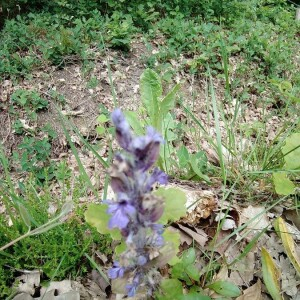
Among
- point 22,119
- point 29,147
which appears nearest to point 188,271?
point 29,147

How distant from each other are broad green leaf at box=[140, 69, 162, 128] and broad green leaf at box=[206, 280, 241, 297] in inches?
50.1

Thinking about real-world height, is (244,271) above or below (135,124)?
below

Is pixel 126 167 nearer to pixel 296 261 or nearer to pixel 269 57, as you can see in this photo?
pixel 296 261

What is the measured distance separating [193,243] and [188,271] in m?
0.22

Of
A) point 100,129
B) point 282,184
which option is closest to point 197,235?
point 282,184

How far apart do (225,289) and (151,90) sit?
1.50 m

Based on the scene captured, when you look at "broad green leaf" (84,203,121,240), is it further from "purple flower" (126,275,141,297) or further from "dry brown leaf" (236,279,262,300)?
"dry brown leaf" (236,279,262,300)

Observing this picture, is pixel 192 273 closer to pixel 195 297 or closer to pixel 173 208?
pixel 195 297

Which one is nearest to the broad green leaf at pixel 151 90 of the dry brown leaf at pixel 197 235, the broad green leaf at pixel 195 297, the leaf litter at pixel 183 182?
the leaf litter at pixel 183 182

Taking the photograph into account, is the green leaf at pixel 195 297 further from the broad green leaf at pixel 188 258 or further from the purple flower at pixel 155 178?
the purple flower at pixel 155 178

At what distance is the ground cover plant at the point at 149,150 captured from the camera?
156 centimetres

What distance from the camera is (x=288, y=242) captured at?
2.00 meters

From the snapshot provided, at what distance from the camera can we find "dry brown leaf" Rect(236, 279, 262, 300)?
185 cm

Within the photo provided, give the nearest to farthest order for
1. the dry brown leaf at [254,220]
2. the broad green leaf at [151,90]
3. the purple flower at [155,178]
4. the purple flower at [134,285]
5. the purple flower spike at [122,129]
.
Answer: the purple flower spike at [122,129], the purple flower at [155,178], the purple flower at [134,285], the dry brown leaf at [254,220], the broad green leaf at [151,90]
